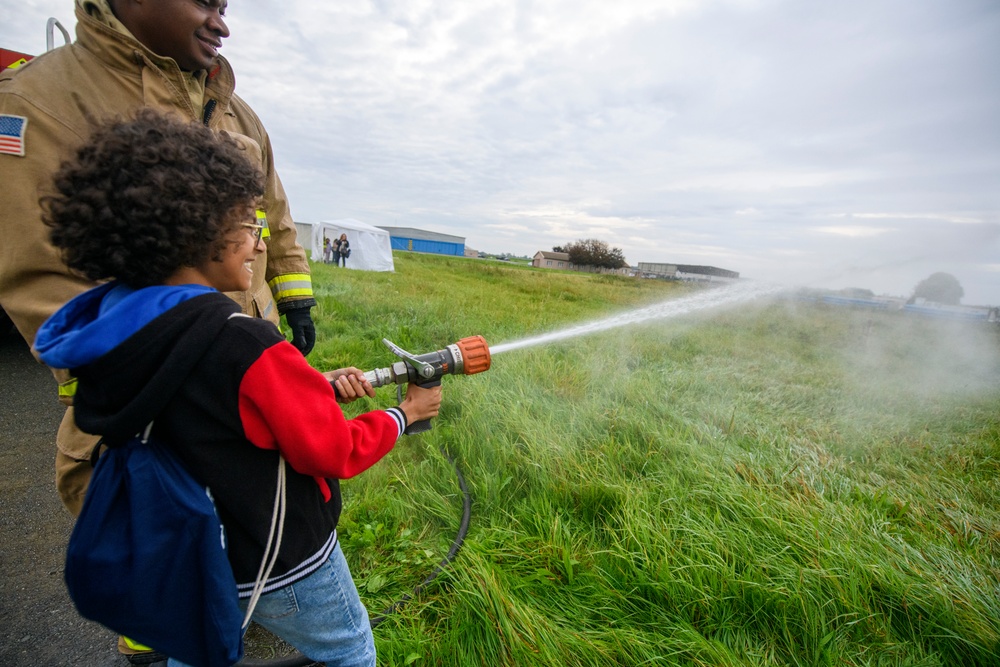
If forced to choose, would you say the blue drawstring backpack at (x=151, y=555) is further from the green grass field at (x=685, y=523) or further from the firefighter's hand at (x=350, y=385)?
the green grass field at (x=685, y=523)

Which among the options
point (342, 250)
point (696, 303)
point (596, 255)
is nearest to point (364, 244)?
point (342, 250)

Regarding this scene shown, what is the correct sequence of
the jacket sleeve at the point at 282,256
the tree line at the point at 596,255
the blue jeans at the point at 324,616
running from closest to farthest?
1. the blue jeans at the point at 324,616
2. the jacket sleeve at the point at 282,256
3. the tree line at the point at 596,255

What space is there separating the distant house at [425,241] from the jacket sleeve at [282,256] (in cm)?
6306

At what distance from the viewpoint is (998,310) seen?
6996 mm

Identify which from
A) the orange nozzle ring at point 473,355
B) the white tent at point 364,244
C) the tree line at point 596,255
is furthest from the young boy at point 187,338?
the tree line at point 596,255

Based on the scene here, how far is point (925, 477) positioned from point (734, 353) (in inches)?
129

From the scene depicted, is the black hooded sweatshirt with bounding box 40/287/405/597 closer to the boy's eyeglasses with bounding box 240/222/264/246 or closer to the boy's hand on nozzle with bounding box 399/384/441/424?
the boy's eyeglasses with bounding box 240/222/264/246

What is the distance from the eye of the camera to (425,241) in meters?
67.2

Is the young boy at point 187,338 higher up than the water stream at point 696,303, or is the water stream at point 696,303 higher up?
the young boy at point 187,338

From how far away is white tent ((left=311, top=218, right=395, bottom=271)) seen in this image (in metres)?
18.7

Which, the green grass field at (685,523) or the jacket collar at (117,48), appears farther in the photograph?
the green grass field at (685,523)

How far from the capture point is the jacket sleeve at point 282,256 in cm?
232

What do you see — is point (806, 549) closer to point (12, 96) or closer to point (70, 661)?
point (70, 661)

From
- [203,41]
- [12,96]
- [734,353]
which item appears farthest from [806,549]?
[734,353]
